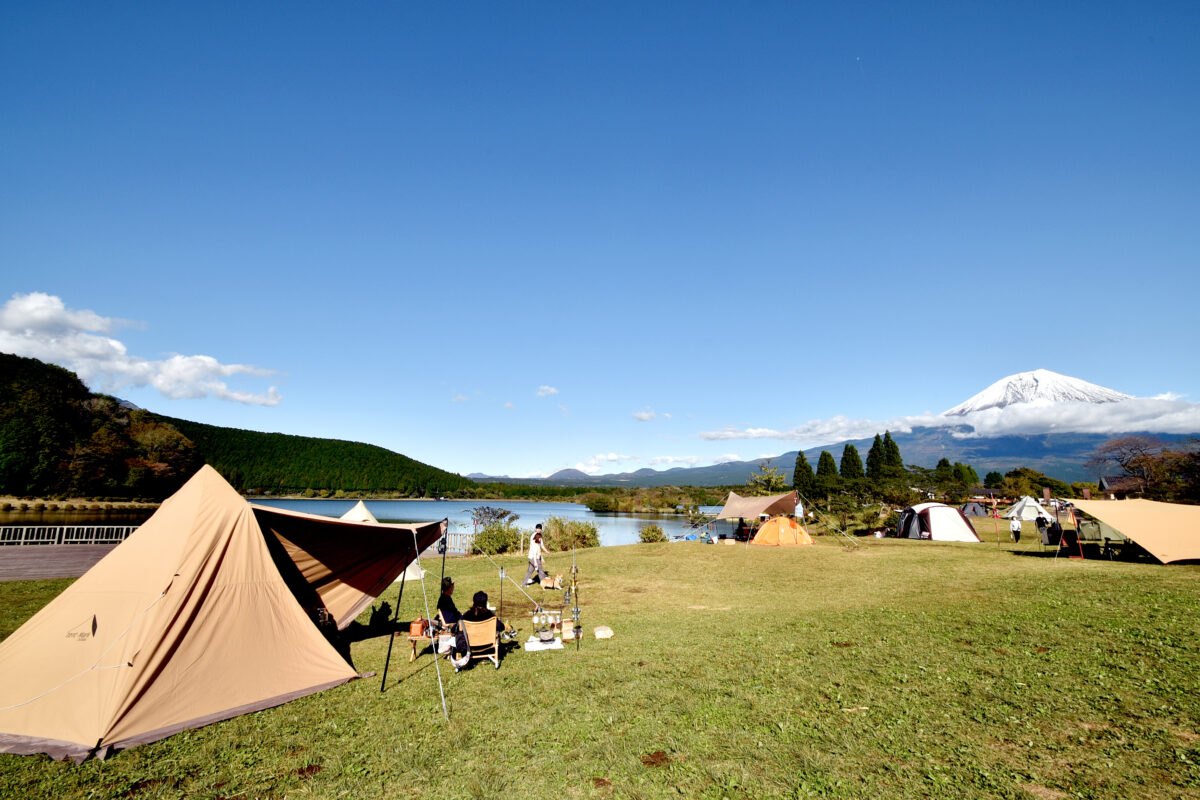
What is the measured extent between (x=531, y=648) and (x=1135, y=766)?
794 centimetres

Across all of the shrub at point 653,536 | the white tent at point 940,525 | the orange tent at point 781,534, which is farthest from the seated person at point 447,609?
the white tent at point 940,525

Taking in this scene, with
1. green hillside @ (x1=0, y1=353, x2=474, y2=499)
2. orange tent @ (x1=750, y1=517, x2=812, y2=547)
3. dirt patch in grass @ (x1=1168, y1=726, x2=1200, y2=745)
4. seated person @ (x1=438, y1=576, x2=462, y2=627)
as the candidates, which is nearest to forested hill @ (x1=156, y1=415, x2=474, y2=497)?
green hillside @ (x1=0, y1=353, x2=474, y2=499)

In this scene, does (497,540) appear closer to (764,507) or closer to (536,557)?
(536,557)

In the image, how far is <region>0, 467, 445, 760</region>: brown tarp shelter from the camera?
237 inches

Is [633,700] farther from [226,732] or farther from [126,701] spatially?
[126,701]

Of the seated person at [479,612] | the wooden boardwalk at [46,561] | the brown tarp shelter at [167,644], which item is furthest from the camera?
the wooden boardwalk at [46,561]

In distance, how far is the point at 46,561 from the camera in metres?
20.5

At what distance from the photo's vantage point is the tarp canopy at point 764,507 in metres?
28.9

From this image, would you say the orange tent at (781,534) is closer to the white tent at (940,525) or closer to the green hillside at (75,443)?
the white tent at (940,525)

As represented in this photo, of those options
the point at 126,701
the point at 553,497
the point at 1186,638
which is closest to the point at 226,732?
the point at 126,701

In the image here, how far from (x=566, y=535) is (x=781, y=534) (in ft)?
36.2

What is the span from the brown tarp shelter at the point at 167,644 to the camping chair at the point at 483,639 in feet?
5.76

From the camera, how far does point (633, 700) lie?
7.11 m

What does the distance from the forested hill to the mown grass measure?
4516 inches
